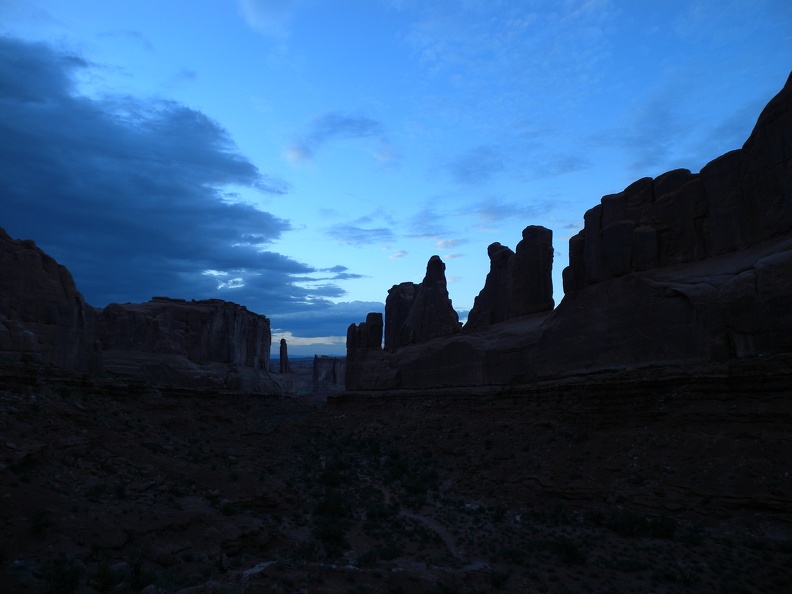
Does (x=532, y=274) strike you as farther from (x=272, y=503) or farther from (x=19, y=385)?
(x=19, y=385)

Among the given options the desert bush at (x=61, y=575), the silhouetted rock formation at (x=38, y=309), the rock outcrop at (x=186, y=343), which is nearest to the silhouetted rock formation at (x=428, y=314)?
the rock outcrop at (x=186, y=343)

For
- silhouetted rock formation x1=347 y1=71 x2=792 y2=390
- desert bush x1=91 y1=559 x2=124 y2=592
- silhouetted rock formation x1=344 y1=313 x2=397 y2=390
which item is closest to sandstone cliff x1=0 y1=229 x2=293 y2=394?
desert bush x1=91 y1=559 x2=124 y2=592

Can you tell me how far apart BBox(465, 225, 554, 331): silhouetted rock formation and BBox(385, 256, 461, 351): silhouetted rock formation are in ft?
21.2

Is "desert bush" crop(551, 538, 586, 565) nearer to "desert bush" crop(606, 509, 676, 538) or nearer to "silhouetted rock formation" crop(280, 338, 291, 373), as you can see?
"desert bush" crop(606, 509, 676, 538)

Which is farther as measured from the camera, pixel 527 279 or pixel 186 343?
pixel 186 343

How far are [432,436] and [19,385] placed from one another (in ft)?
72.7

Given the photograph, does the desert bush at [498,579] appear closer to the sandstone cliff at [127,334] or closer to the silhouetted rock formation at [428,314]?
the sandstone cliff at [127,334]

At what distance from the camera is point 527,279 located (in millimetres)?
36125

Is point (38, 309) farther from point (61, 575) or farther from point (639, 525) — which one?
point (639, 525)

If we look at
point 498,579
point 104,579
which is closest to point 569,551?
point 498,579

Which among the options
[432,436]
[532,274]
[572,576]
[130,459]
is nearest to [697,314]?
[572,576]

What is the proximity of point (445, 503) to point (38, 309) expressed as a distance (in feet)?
81.6

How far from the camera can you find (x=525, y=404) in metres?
29.2

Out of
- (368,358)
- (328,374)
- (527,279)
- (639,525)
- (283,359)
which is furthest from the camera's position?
(328,374)
